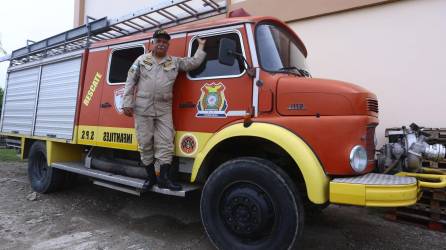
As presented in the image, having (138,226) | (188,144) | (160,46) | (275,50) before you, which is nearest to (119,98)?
(160,46)

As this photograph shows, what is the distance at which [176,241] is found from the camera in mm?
4254

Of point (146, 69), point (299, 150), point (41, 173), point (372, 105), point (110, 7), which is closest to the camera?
point (299, 150)

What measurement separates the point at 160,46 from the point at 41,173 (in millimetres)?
3994

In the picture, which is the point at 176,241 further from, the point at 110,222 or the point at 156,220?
the point at 110,222

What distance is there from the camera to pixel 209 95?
410cm

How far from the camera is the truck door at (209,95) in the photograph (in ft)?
12.7

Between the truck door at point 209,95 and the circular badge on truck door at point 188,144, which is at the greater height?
the truck door at point 209,95

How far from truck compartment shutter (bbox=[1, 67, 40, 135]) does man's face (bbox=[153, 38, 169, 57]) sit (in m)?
3.65

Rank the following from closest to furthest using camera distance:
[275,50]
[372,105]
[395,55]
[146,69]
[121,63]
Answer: [372,105]
[275,50]
[146,69]
[121,63]
[395,55]

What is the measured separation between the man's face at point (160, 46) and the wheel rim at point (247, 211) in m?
1.83

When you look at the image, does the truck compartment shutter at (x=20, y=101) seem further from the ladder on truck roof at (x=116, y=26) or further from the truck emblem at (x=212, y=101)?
the truck emblem at (x=212, y=101)

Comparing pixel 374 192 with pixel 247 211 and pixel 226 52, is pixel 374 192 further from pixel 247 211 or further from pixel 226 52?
pixel 226 52

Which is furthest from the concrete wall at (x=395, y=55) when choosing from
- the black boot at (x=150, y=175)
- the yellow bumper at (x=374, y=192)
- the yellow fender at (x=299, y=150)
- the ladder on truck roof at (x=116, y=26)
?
the black boot at (x=150, y=175)

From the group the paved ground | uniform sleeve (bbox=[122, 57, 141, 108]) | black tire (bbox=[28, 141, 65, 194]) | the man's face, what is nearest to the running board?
the paved ground
